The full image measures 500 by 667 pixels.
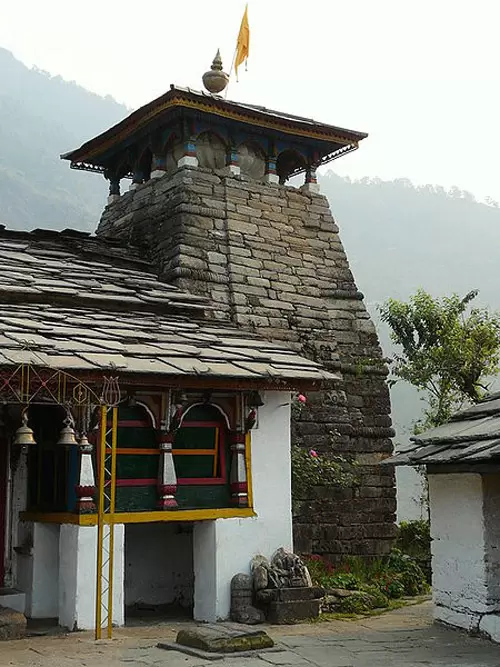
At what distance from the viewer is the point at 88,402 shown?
8.00 metres

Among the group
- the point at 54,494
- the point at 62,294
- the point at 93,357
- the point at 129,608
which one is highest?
the point at 62,294

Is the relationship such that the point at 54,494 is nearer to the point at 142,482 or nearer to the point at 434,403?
the point at 142,482

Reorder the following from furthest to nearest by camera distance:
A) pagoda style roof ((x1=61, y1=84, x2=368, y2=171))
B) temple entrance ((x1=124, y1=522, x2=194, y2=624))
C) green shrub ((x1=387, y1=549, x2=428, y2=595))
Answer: pagoda style roof ((x1=61, y1=84, x2=368, y2=171)) → green shrub ((x1=387, y1=549, x2=428, y2=595)) → temple entrance ((x1=124, y1=522, x2=194, y2=624))

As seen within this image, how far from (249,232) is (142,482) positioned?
5.23 metres

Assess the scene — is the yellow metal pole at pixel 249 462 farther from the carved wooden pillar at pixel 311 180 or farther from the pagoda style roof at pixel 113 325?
the carved wooden pillar at pixel 311 180

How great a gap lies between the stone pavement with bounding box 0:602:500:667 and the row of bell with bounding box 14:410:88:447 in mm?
1711

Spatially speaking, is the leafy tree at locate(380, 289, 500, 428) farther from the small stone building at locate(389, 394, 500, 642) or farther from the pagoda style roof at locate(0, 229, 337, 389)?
the small stone building at locate(389, 394, 500, 642)

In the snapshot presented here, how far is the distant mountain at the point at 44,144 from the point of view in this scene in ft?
A: 250

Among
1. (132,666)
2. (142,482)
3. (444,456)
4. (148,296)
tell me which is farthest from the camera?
(148,296)

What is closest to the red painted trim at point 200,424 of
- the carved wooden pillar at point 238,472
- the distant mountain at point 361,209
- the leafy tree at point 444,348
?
the carved wooden pillar at point 238,472

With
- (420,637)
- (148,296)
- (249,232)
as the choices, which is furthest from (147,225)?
(420,637)

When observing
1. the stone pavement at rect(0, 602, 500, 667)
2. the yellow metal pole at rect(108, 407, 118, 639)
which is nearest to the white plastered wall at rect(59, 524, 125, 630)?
the stone pavement at rect(0, 602, 500, 667)

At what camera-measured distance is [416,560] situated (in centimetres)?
1238

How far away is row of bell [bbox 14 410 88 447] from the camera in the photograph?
22.6ft
